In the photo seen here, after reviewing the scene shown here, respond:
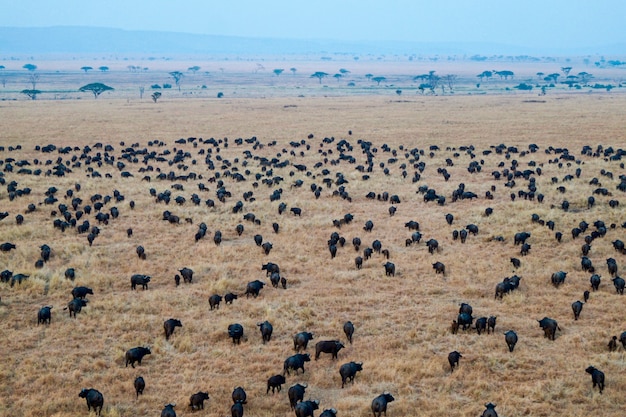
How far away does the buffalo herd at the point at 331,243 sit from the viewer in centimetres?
1478

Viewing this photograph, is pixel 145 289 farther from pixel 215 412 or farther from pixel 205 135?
pixel 205 135

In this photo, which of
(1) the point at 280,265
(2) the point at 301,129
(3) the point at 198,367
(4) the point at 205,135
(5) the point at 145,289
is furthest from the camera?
(2) the point at 301,129

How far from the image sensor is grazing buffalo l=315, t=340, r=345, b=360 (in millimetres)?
13656

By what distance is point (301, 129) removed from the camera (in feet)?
196

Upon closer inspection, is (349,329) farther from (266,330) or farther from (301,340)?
(266,330)

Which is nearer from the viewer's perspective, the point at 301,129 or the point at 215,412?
the point at 215,412

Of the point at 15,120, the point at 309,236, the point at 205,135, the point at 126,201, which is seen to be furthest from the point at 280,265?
the point at 15,120

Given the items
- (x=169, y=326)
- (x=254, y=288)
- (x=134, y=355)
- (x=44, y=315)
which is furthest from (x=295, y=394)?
(x=44, y=315)

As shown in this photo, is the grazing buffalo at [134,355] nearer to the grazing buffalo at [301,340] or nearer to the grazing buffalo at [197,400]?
the grazing buffalo at [197,400]

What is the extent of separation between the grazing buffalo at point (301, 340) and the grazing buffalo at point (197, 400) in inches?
117

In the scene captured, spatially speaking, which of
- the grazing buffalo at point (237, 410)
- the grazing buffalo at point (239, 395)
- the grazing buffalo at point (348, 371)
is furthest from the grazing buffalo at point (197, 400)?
the grazing buffalo at point (348, 371)

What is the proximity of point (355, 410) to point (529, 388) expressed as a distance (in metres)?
3.76

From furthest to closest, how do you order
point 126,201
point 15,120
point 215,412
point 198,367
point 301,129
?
point 15,120 < point 301,129 < point 126,201 < point 198,367 < point 215,412

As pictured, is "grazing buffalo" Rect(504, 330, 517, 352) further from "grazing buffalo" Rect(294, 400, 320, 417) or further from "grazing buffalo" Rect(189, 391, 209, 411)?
"grazing buffalo" Rect(189, 391, 209, 411)
